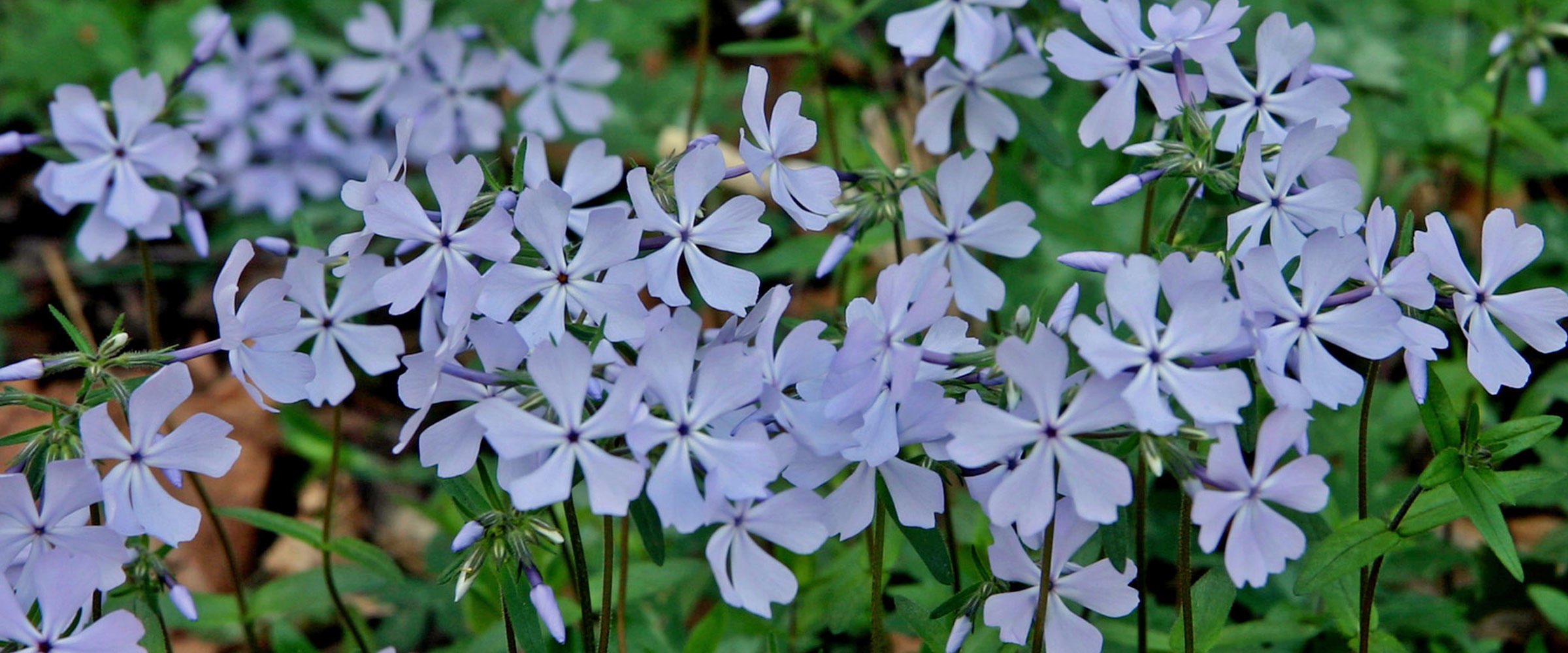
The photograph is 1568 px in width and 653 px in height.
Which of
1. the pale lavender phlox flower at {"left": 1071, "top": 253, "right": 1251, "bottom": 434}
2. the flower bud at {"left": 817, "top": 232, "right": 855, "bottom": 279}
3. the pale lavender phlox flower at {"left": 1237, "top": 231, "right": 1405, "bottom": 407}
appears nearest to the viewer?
the pale lavender phlox flower at {"left": 1071, "top": 253, "right": 1251, "bottom": 434}

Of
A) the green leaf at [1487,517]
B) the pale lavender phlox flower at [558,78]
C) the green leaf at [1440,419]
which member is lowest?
the green leaf at [1487,517]

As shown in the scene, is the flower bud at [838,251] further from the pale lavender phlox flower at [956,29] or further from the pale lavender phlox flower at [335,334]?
the pale lavender phlox flower at [335,334]

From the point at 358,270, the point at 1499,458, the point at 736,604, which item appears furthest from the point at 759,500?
the point at 1499,458

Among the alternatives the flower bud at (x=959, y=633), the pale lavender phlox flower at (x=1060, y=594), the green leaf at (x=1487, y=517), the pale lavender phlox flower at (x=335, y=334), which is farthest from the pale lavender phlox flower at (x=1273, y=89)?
the pale lavender phlox flower at (x=335, y=334)

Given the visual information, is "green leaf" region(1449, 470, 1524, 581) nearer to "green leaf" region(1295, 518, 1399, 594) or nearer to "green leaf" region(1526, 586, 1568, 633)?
"green leaf" region(1295, 518, 1399, 594)

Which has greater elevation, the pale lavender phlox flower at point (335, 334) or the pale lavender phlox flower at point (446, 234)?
the pale lavender phlox flower at point (446, 234)

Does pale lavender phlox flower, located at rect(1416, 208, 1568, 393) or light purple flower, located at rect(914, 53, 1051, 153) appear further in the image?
light purple flower, located at rect(914, 53, 1051, 153)

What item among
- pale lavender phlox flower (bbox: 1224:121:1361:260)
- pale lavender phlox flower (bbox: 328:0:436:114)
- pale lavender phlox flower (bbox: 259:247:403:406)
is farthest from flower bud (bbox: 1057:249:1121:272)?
pale lavender phlox flower (bbox: 328:0:436:114)
